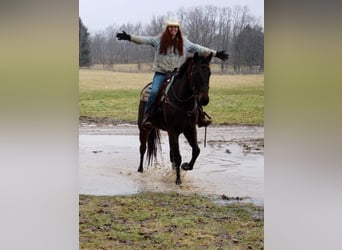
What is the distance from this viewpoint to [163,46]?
287 centimetres

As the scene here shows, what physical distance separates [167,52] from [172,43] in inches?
2.5

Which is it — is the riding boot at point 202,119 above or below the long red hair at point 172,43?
below

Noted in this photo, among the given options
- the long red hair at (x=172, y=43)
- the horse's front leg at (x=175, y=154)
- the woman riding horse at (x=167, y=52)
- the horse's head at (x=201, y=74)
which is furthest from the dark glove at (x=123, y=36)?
the horse's front leg at (x=175, y=154)

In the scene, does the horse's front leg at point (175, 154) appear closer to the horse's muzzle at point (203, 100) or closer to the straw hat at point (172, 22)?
the horse's muzzle at point (203, 100)

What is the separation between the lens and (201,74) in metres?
2.86

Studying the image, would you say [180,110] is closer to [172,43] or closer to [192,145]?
[192,145]

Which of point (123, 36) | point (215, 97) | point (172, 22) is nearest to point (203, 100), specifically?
point (215, 97)

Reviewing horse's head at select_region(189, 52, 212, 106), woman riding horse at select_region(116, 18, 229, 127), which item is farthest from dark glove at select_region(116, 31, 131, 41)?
horse's head at select_region(189, 52, 212, 106)

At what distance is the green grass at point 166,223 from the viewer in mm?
2814

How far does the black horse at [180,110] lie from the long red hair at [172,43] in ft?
0.31
